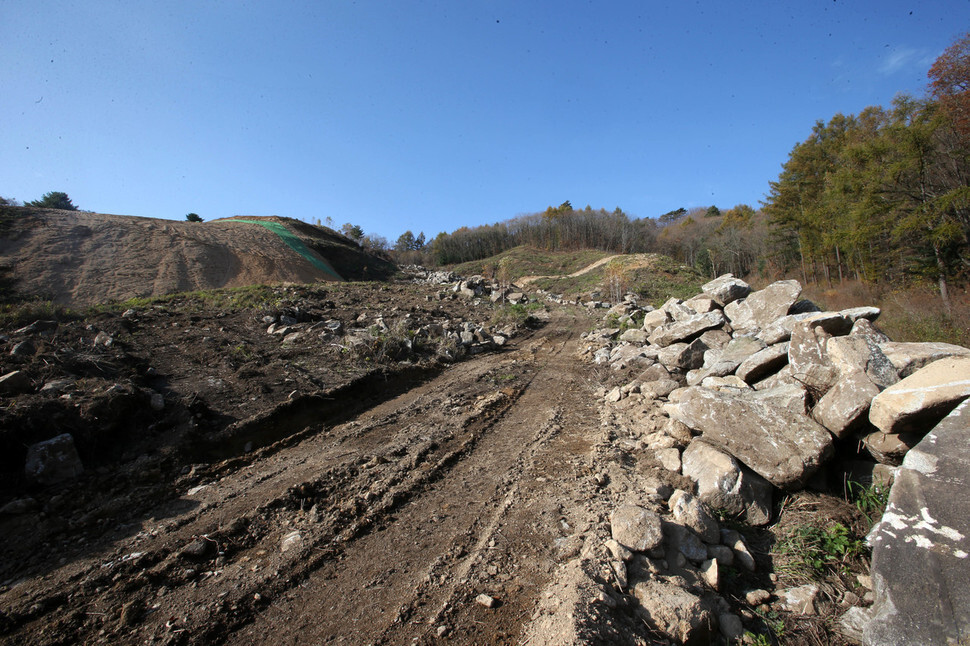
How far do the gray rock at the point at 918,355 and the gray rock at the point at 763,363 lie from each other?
34.6 inches

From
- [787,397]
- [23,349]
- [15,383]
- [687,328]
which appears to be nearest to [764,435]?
[787,397]

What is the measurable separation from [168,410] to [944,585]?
678 centimetres

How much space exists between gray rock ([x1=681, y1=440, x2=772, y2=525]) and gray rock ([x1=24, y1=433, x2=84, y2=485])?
18.7 feet

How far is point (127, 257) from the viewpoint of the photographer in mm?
16219

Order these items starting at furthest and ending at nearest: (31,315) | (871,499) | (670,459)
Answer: (31,315), (670,459), (871,499)

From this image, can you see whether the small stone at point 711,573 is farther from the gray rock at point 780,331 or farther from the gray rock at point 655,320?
the gray rock at point 655,320

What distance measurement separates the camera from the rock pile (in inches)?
97.4

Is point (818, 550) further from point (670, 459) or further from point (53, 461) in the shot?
point (53, 461)

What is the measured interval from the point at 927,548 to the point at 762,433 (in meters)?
1.26

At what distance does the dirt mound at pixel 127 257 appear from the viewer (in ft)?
45.6

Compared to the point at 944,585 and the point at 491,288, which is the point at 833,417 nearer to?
the point at 944,585

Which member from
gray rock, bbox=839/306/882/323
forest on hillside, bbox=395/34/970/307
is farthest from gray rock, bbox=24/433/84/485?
forest on hillside, bbox=395/34/970/307

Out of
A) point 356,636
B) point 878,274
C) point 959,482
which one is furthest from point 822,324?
point 878,274

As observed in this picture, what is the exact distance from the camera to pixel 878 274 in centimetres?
1825
